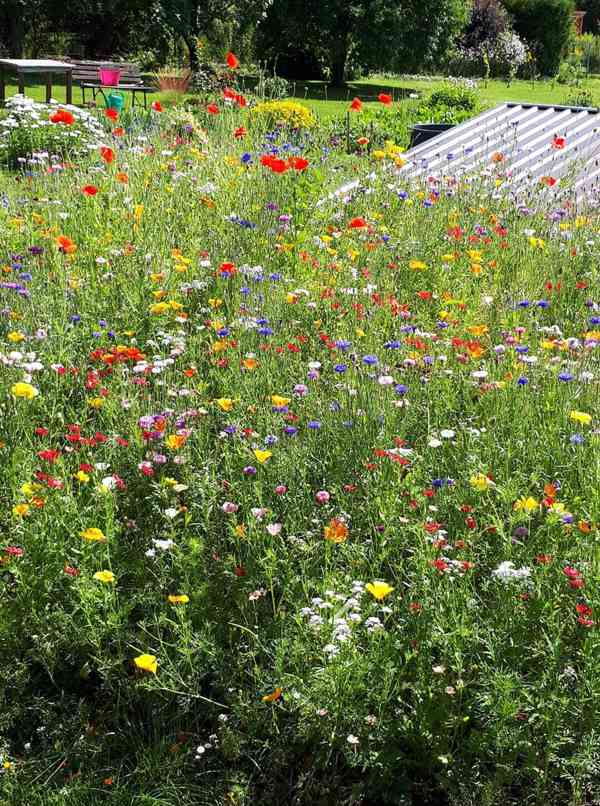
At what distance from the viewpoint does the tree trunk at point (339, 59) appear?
956 inches

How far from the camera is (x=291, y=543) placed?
2.72 meters

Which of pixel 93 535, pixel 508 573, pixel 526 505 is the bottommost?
pixel 93 535

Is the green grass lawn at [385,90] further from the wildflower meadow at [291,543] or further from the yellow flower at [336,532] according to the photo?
the yellow flower at [336,532]

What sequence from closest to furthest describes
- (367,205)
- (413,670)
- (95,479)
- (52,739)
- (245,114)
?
(413,670) < (52,739) < (95,479) < (367,205) < (245,114)

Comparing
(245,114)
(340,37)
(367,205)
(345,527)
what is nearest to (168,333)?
(345,527)

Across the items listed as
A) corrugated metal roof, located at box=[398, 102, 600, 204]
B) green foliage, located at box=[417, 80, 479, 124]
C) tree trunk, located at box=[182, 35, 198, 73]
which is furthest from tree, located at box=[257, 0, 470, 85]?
corrugated metal roof, located at box=[398, 102, 600, 204]

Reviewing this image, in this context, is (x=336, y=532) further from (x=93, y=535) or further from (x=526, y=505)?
(x=93, y=535)

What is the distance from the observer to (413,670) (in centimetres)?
229

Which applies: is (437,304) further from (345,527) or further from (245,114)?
(245,114)

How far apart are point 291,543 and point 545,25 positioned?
3590cm

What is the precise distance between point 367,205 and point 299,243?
1134mm

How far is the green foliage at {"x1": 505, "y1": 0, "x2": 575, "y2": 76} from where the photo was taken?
33.9 meters

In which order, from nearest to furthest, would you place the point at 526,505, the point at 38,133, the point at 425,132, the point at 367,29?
the point at 526,505
the point at 38,133
the point at 425,132
the point at 367,29

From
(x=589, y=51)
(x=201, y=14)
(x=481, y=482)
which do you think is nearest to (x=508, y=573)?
(x=481, y=482)
